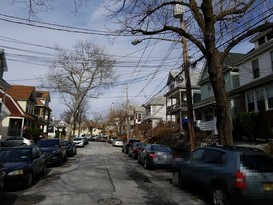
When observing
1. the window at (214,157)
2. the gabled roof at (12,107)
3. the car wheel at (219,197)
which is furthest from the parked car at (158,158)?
the gabled roof at (12,107)

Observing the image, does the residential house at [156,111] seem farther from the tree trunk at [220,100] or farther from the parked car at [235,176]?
the parked car at [235,176]

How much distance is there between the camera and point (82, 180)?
1068 centimetres

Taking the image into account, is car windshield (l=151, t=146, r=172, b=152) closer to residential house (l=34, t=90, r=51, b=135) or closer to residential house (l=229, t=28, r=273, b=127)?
residential house (l=229, t=28, r=273, b=127)

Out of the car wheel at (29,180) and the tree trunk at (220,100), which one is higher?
the tree trunk at (220,100)

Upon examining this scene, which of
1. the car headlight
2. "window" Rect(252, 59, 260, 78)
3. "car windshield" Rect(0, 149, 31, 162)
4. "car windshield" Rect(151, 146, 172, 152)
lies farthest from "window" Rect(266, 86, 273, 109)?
the car headlight

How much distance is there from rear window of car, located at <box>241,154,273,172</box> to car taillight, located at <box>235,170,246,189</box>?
10.3 inches

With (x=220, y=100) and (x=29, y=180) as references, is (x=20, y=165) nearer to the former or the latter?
(x=29, y=180)

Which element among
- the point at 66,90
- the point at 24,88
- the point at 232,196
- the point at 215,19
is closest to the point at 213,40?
the point at 215,19

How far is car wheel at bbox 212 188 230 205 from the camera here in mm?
6375

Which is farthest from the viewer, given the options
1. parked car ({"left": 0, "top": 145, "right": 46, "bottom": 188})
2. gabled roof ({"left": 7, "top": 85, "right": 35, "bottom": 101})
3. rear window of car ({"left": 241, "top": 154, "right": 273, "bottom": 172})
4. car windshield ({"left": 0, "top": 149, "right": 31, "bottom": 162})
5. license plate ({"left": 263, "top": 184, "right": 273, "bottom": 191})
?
gabled roof ({"left": 7, "top": 85, "right": 35, "bottom": 101})

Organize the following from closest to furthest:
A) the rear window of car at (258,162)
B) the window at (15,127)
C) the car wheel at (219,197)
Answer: the rear window of car at (258,162), the car wheel at (219,197), the window at (15,127)

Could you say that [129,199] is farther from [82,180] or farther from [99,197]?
[82,180]

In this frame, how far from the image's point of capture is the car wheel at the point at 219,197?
6375 mm

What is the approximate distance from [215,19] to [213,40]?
952mm
